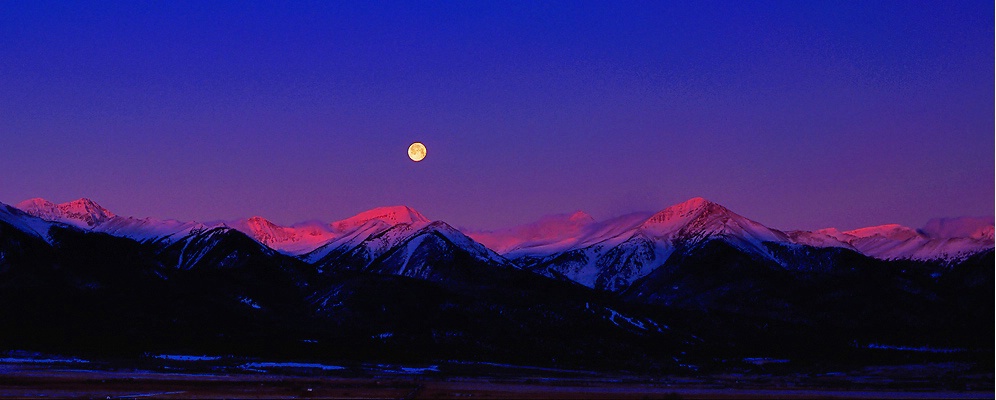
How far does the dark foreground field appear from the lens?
111m

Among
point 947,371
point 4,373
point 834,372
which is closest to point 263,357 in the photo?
point 4,373

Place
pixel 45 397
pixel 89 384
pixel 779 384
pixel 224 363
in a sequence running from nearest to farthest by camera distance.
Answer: pixel 45 397 → pixel 89 384 → pixel 779 384 → pixel 224 363

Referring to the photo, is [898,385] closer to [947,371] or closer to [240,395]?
[947,371]

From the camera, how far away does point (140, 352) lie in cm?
19425

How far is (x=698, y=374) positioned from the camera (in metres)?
184

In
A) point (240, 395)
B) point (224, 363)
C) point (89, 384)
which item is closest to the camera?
point (240, 395)

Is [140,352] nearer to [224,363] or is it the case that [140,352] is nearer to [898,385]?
[224,363]

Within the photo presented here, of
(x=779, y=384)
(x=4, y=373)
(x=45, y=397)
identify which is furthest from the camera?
(x=779, y=384)

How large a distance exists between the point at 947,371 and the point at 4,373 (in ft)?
419

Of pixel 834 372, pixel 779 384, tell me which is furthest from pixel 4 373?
pixel 834 372

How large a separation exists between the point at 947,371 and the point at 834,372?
635 inches

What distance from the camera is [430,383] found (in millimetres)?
136000

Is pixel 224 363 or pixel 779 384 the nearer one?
pixel 779 384

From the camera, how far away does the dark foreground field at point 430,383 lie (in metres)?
111
